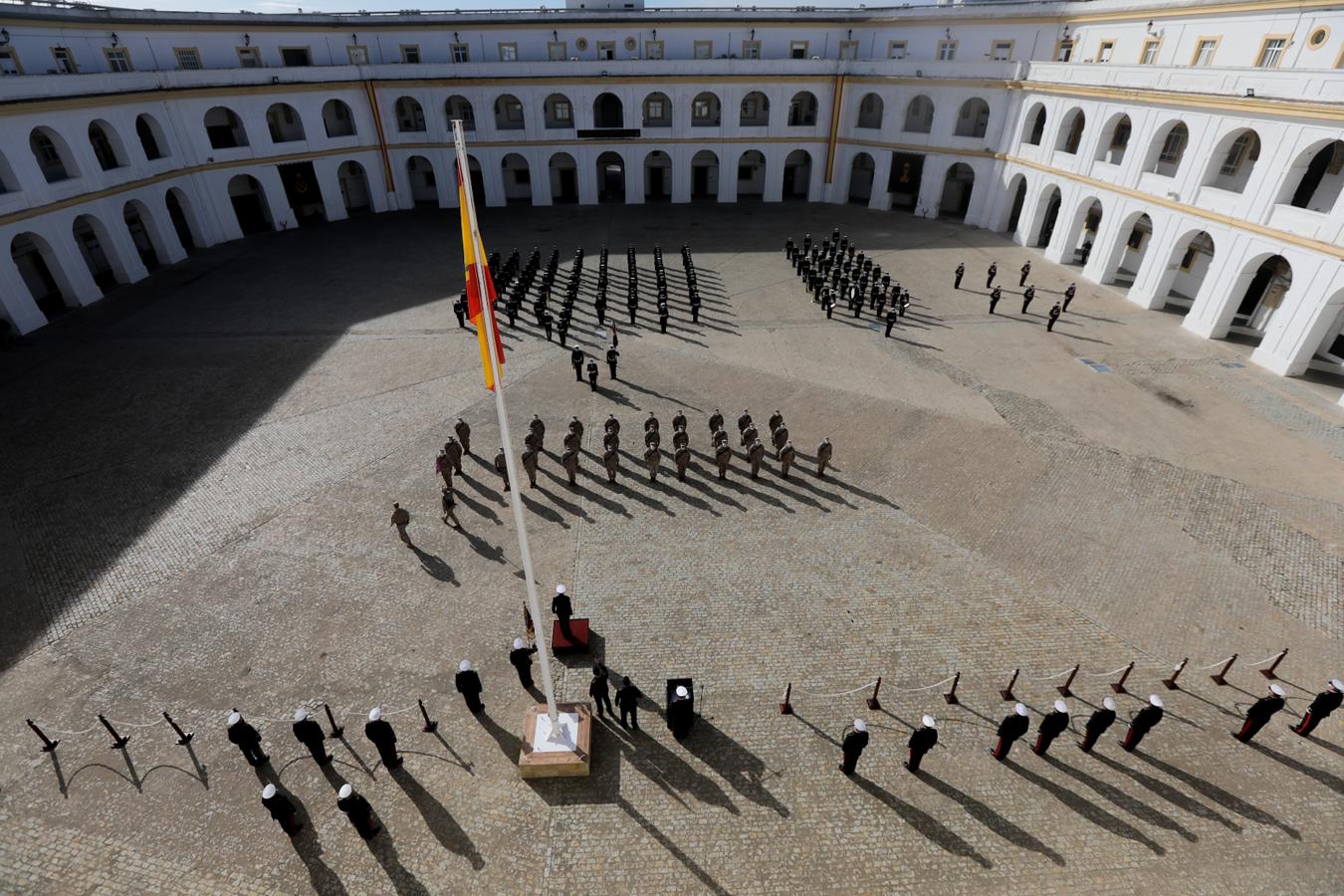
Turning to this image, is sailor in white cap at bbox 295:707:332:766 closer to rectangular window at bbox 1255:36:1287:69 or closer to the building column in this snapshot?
the building column

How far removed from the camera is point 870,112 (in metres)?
44.2

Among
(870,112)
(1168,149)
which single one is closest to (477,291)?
(1168,149)

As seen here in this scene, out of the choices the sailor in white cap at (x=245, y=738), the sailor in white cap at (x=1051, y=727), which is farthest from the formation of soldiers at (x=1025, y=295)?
the sailor in white cap at (x=245, y=738)

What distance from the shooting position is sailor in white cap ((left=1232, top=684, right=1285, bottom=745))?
32.2 feet

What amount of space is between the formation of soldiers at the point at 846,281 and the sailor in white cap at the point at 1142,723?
55.3 feet

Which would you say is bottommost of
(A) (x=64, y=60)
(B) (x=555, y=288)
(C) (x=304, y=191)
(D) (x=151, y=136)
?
(B) (x=555, y=288)

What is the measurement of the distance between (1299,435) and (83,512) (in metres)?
31.8

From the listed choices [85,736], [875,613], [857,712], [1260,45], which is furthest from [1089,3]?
[85,736]

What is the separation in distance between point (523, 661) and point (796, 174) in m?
43.7

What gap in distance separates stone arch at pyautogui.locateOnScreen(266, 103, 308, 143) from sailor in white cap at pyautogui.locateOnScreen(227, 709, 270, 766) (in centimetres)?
3998

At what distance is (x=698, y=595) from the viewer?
Result: 13.2 m

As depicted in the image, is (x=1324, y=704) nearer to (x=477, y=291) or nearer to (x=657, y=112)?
(x=477, y=291)

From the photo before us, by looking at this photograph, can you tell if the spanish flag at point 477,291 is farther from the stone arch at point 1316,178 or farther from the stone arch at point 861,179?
the stone arch at point 861,179

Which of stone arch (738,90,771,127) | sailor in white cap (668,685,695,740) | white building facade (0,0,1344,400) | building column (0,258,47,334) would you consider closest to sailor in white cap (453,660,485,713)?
sailor in white cap (668,685,695,740)
